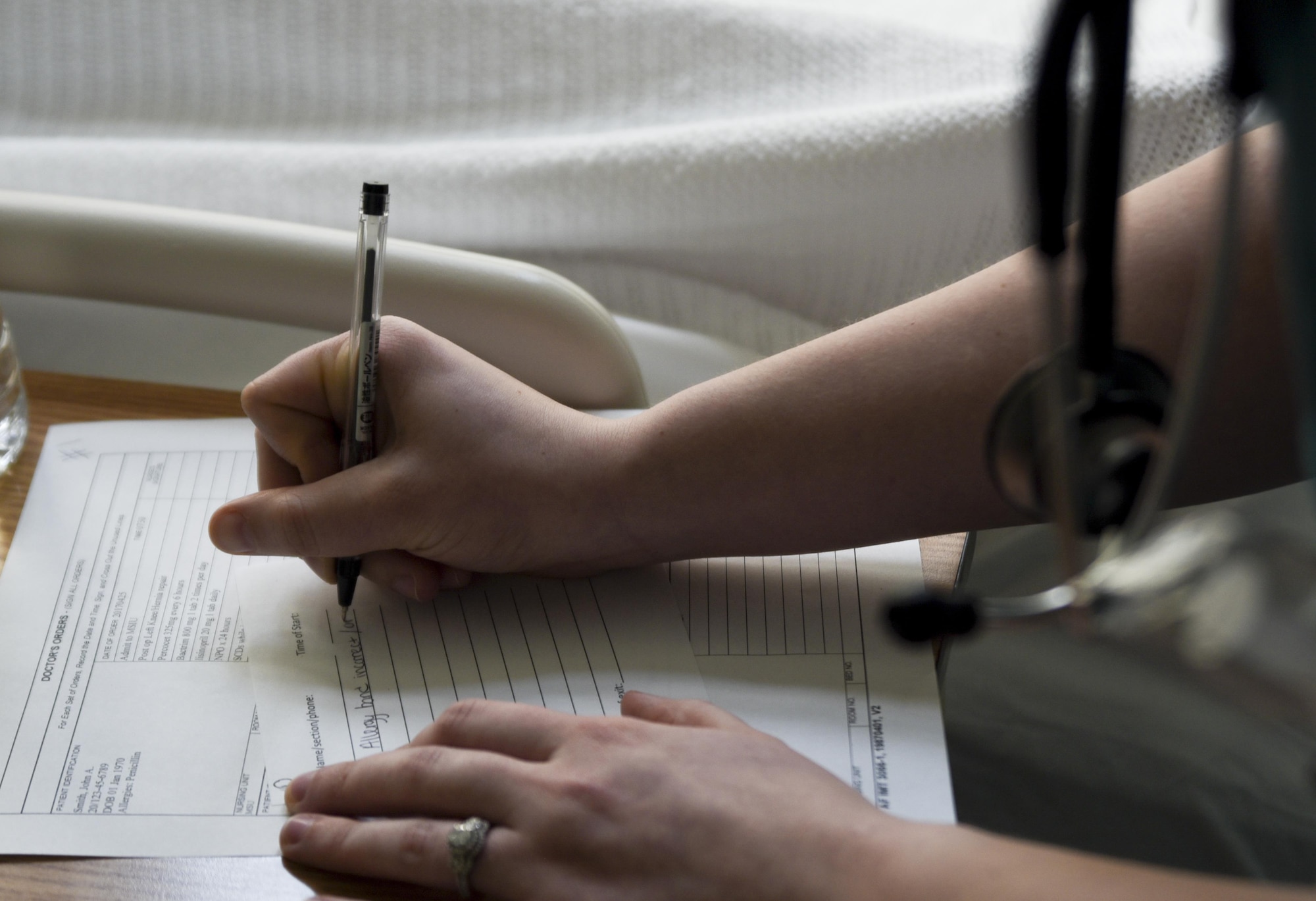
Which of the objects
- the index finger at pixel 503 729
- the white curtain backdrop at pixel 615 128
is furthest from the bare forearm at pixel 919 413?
the white curtain backdrop at pixel 615 128

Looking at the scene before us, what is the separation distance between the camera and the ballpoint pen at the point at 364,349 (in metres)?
0.52

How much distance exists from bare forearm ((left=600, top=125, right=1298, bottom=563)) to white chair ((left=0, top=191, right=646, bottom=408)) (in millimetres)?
93

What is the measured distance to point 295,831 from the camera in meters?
0.45

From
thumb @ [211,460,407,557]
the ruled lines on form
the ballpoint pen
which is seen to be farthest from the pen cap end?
the ruled lines on form

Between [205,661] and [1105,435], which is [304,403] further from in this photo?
[1105,435]

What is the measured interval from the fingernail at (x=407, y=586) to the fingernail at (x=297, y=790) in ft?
0.40

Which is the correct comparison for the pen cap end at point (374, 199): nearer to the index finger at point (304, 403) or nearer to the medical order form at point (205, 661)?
the index finger at point (304, 403)

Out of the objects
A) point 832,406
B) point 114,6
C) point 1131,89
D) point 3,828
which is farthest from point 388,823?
point 114,6

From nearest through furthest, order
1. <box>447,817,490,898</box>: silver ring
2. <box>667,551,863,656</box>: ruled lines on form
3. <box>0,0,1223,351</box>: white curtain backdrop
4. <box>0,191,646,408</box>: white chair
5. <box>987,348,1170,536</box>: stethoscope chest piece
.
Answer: <box>987,348,1170,536</box>: stethoscope chest piece → <box>447,817,490,898</box>: silver ring → <box>667,551,863,656</box>: ruled lines on form → <box>0,191,646,408</box>: white chair → <box>0,0,1223,351</box>: white curtain backdrop

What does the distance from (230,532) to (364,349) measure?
4.5 inches

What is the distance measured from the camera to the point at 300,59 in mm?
896

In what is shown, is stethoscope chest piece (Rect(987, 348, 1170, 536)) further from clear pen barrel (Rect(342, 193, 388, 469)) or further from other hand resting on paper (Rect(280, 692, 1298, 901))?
clear pen barrel (Rect(342, 193, 388, 469))

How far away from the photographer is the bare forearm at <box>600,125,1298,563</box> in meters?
0.50

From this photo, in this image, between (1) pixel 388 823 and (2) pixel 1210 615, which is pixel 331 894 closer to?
(1) pixel 388 823
